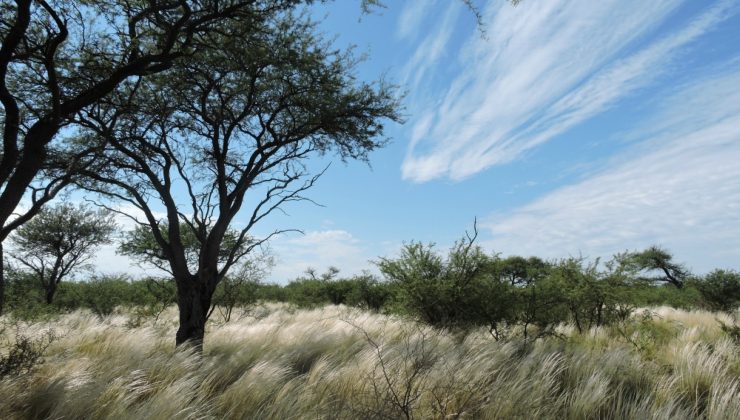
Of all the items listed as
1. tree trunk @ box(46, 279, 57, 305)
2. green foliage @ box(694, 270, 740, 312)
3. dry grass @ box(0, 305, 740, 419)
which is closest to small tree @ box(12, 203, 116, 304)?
tree trunk @ box(46, 279, 57, 305)

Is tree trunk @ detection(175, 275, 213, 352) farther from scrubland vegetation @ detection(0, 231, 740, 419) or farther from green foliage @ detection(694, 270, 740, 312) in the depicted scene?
green foliage @ detection(694, 270, 740, 312)

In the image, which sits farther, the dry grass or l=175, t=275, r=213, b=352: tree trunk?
l=175, t=275, r=213, b=352: tree trunk

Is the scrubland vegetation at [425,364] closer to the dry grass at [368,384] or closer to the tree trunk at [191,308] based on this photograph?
the dry grass at [368,384]

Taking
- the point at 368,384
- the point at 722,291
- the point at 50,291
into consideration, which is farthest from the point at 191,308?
the point at 722,291

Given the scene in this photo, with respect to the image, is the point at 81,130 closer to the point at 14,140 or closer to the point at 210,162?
the point at 210,162

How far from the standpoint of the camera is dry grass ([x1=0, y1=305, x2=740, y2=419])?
387 centimetres

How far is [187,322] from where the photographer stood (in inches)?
298

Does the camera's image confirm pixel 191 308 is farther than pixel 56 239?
No

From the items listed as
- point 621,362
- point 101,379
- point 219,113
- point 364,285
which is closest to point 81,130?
point 219,113

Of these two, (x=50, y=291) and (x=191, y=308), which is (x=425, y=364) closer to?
(x=191, y=308)

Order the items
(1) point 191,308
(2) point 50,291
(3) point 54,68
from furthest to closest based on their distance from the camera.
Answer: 1. (2) point 50,291
2. (1) point 191,308
3. (3) point 54,68

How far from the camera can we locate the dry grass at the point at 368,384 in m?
3.87

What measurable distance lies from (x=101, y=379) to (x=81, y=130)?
5.74 m

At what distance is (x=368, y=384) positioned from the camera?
4.80 metres
